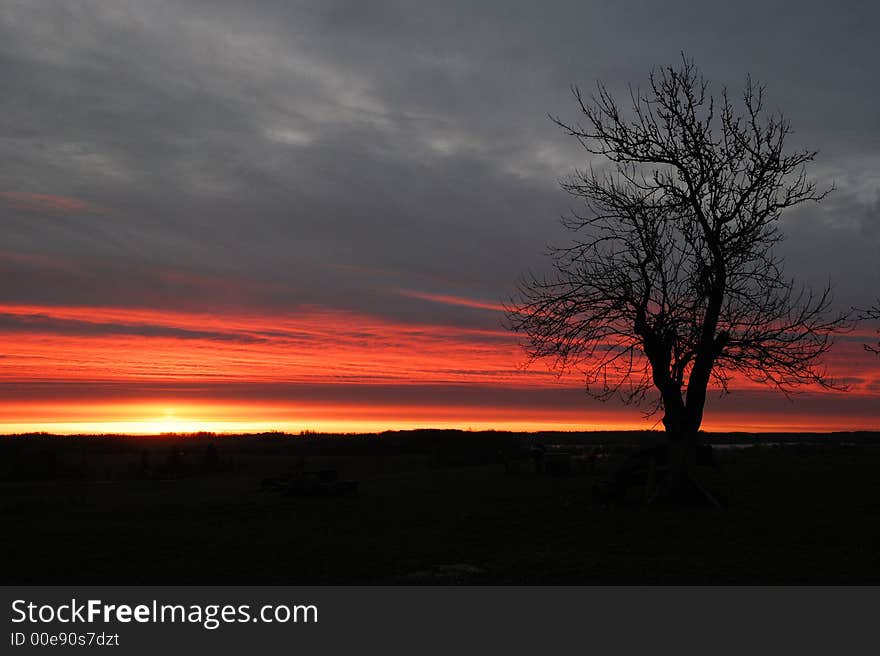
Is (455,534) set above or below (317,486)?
below

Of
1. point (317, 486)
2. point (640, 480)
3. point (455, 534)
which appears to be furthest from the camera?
point (317, 486)

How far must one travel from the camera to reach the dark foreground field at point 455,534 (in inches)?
606

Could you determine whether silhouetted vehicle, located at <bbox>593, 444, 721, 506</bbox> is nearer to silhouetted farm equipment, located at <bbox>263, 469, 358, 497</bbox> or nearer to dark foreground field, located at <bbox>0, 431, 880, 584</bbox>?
dark foreground field, located at <bbox>0, 431, 880, 584</bbox>

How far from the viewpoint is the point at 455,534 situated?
2006 cm

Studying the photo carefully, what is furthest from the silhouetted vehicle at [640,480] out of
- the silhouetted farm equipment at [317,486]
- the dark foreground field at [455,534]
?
the silhouetted farm equipment at [317,486]

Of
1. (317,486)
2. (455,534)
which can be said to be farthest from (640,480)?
(317,486)

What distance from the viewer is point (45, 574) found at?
53.4 feet

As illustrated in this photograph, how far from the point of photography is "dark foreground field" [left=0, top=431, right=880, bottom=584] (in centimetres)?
1539

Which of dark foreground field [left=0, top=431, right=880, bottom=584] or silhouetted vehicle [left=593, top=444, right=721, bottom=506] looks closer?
dark foreground field [left=0, top=431, right=880, bottom=584]

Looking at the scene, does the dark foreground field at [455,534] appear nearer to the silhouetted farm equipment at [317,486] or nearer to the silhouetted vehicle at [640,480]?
the silhouetted farm equipment at [317,486]

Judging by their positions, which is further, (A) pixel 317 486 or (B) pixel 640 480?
(A) pixel 317 486

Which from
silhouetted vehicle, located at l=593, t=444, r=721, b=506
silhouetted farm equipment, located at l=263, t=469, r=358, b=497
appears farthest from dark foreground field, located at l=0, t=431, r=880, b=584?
silhouetted vehicle, located at l=593, t=444, r=721, b=506

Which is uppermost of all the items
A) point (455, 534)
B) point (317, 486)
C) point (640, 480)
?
point (640, 480)

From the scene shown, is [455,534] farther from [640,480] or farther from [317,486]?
[317,486]
